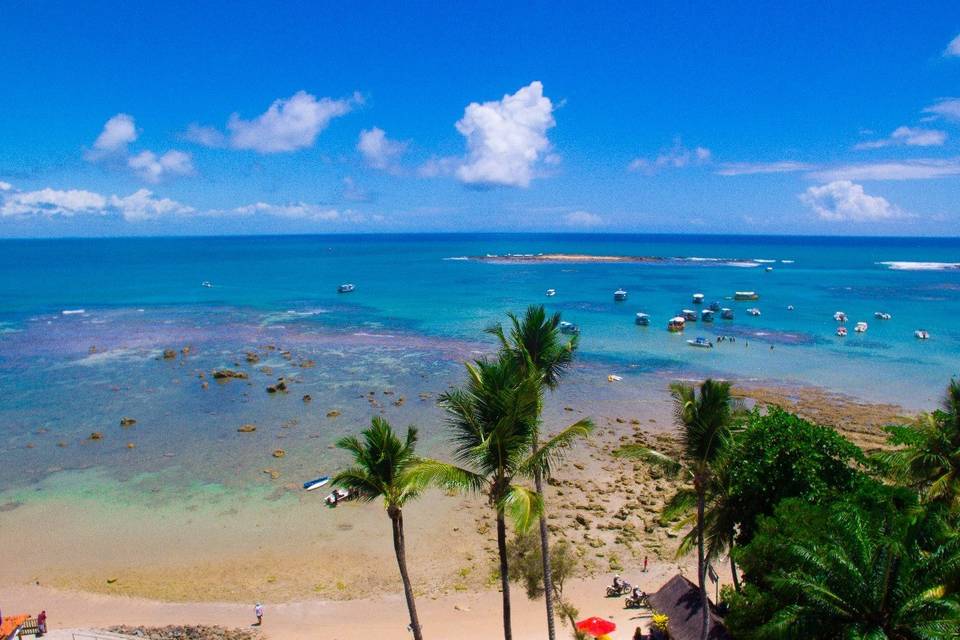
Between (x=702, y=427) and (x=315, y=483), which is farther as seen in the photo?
(x=315, y=483)

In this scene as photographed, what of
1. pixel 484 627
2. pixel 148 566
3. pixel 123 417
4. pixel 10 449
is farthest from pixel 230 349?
pixel 484 627

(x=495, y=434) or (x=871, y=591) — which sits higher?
(x=495, y=434)

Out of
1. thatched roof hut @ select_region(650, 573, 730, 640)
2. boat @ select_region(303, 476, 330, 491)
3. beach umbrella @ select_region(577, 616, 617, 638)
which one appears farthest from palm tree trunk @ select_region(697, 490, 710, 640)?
boat @ select_region(303, 476, 330, 491)

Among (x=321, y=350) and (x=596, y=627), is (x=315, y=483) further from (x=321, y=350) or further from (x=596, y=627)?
(x=321, y=350)

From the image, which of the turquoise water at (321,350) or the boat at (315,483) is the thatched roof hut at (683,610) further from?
the turquoise water at (321,350)

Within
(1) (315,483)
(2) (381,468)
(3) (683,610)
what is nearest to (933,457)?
(3) (683,610)

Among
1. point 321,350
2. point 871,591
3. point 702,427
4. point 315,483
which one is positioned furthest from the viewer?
point 321,350

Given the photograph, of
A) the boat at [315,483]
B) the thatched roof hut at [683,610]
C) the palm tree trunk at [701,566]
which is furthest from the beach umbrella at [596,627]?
the boat at [315,483]
